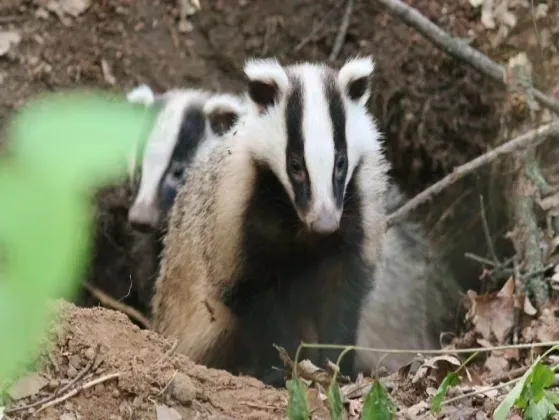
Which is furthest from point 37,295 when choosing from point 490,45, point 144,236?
point 490,45

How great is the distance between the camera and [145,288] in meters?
2.20

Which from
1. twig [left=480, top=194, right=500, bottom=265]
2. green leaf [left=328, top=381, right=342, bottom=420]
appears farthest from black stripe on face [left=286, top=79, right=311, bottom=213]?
twig [left=480, top=194, right=500, bottom=265]

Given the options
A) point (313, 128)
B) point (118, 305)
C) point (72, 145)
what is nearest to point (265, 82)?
point (313, 128)

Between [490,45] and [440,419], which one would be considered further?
[490,45]

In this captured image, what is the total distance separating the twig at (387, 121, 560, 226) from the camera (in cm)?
217

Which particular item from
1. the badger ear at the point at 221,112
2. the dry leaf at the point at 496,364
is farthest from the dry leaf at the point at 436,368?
the badger ear at the point at 221,112

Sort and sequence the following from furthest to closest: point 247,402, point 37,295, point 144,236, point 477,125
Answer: point 477,125 → point 144,236 → point 247,402 → point 37,295

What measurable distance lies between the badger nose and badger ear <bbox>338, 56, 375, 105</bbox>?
333mm

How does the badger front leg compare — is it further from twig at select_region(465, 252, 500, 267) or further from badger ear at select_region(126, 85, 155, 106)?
twig at select_region(465, 252, 500, 267)

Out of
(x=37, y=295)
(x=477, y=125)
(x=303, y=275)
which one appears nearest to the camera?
(x=37, y=295)

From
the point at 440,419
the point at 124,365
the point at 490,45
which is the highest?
the point at 490,45

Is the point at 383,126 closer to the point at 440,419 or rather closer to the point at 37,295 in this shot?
the point at 440,419

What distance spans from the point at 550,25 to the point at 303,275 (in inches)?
30.9

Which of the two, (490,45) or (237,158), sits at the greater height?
(490,45)
